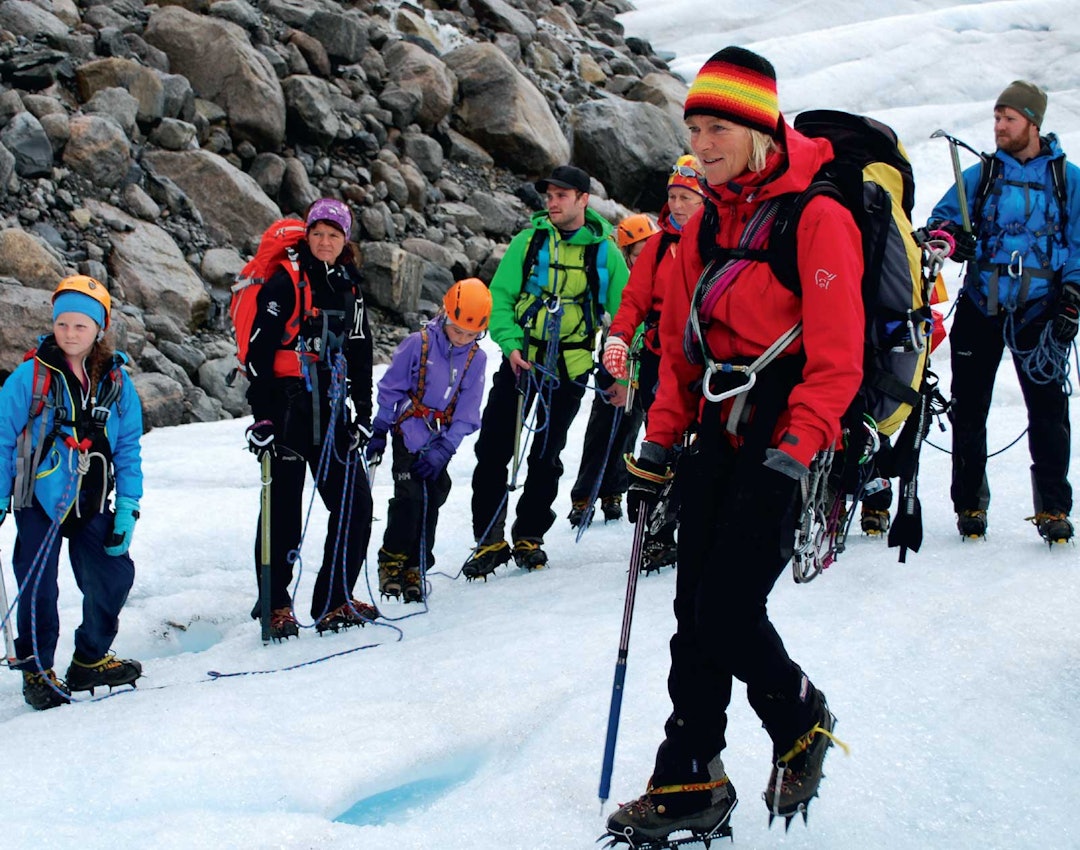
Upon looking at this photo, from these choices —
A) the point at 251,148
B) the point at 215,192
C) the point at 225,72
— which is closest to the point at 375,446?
the point at 215,192

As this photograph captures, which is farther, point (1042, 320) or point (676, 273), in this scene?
point (1042, 320)

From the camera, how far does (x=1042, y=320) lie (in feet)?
18.7

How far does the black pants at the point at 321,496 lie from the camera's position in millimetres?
5840

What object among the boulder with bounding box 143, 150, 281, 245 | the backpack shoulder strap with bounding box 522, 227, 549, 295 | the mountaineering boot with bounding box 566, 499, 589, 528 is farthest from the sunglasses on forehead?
the boulder with bounding box 143, 150, 281, 245

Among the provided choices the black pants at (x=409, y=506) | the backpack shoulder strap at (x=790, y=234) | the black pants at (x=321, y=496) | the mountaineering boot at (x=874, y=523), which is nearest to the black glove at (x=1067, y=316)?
the mountaineering boot at (x=874, y=523)

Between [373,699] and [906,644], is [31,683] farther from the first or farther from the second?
[906,644]

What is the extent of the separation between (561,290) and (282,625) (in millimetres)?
2522

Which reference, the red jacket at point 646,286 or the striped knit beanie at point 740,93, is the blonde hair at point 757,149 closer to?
the striped knit beanie at point 740,93

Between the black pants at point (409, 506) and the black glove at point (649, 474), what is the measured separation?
316 cm

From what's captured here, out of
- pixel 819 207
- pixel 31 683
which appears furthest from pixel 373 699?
pixel 819 207

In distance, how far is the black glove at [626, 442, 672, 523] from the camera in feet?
11.2

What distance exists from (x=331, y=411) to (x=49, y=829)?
111 inches

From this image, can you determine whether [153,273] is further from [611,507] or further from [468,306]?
[468,306]

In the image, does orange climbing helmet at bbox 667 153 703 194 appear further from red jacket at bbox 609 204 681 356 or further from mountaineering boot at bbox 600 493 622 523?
mountaineering boot at bbox 600 493 622 523
